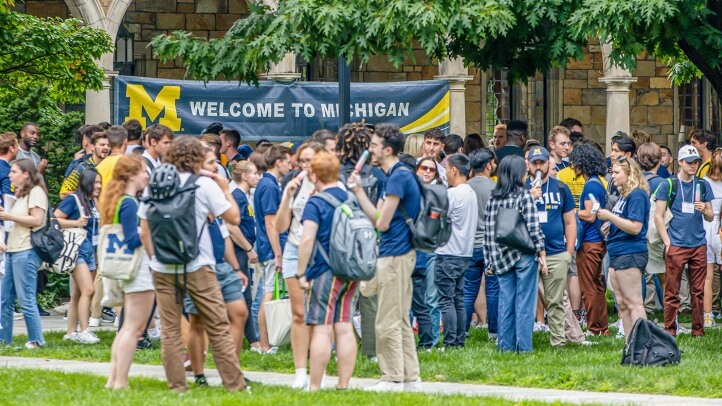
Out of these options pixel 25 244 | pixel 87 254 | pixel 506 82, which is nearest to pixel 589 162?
pixel 87 254

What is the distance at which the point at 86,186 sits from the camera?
1208cm

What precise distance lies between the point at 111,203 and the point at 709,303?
7023 mm

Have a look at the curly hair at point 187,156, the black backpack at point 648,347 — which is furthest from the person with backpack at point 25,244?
the black backpack at point 648,347

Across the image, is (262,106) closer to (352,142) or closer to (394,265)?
(352,142)

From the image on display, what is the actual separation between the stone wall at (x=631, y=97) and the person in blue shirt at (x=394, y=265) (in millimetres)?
16277

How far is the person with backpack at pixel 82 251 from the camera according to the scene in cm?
1209

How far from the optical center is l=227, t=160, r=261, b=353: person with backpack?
11.5m

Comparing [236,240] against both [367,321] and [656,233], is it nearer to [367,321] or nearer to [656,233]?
[367,321]

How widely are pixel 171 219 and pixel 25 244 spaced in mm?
3761

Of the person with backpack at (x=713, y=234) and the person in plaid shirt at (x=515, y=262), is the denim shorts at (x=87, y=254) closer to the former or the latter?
the person in plaid shirt at (x=515, y=262)

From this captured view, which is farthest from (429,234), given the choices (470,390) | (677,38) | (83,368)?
(677,38)

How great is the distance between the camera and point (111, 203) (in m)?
9.07

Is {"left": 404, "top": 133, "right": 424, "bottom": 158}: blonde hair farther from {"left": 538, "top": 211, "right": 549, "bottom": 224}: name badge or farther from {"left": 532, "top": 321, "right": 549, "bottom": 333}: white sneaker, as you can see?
{"left": 532, "top": 321, "right": 549, "bottom": 333}: white sneaker

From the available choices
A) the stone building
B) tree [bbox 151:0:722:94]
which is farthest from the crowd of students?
the stone building
